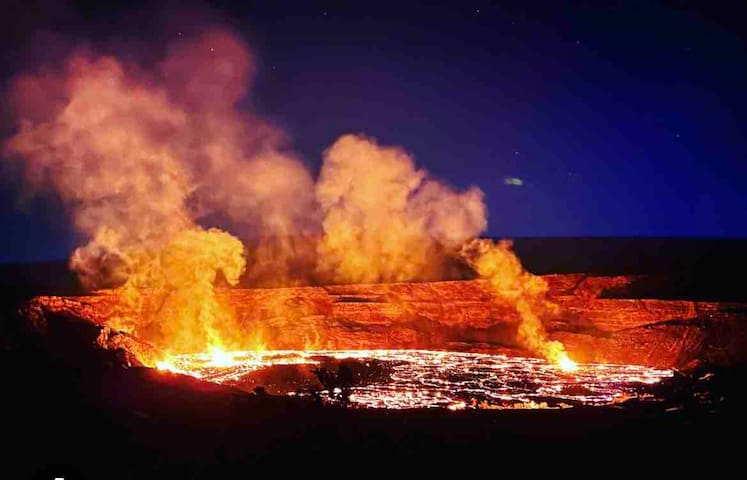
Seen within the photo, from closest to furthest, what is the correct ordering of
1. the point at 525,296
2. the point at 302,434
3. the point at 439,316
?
the point at 302,434, the point at 525,296, the point at 439,316

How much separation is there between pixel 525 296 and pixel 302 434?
16.8m

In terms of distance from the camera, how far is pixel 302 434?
959 cm

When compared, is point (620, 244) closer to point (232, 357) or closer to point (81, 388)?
point (232, 357)

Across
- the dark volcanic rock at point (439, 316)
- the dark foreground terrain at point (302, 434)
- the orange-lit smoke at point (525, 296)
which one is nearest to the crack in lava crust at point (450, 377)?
the dark volcanic rock at point (439, 316)

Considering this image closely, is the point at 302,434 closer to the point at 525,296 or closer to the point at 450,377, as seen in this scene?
the point at 450,377

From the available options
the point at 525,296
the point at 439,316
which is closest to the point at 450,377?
the point at 439,316

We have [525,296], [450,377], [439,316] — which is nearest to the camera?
[450,377]

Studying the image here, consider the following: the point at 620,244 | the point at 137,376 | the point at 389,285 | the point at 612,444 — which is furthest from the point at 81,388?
the point at 620,244

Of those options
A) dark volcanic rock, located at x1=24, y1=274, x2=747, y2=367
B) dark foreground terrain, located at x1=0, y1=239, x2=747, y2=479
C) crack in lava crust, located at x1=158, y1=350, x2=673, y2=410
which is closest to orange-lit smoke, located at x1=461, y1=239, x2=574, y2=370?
dark volcanic rock, located at x1=24, y1=274, x2=747, y2=367

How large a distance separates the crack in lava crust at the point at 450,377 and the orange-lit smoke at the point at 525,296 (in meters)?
1.71

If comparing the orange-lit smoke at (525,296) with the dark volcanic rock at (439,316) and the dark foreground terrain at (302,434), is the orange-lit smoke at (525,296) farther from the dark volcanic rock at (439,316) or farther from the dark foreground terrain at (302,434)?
A: the dark foreground terrain at (302,434)

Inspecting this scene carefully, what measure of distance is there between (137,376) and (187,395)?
5.43 feet

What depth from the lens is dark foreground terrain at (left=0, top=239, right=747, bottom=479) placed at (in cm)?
838

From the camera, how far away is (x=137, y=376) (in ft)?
42.6
